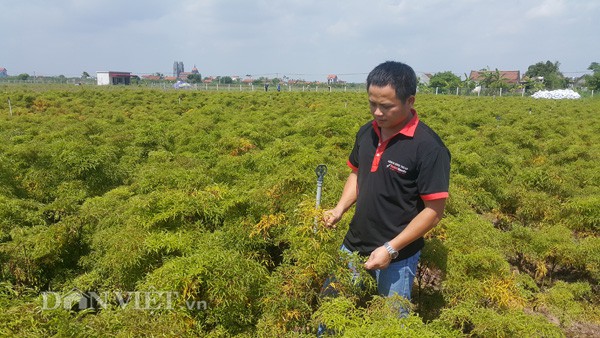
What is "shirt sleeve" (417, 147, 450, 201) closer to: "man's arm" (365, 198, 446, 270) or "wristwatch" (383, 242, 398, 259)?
"man's arm" (365, 198, 446, 270)

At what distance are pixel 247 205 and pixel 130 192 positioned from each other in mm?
2171

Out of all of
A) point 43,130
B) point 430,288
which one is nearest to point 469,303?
point 430,288

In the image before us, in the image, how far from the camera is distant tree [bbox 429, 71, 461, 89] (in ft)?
227

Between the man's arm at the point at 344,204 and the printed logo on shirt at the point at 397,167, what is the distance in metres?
0.53

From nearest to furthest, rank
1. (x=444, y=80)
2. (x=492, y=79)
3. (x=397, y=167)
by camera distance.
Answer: (x=397, y=167)
(x=492, y=79)
(x=444, y=80)

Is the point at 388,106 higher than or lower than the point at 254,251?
higher

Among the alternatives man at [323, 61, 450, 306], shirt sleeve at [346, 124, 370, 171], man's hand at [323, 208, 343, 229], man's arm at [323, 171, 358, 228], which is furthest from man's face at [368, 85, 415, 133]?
man's hand at [323, 208, 343, 229]

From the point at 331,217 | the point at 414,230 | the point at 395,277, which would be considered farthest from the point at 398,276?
the point at 331,217

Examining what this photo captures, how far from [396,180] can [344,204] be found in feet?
1.95

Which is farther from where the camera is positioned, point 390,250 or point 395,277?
point 395,277

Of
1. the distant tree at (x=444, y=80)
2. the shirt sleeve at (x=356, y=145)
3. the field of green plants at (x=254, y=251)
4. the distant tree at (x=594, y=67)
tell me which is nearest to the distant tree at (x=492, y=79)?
the distant tree at (x=444, y=80)

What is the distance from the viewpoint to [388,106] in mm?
2420

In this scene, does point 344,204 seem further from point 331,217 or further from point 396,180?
point 396,180

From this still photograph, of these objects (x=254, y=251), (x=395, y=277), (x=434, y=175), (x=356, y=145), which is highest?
(x=356, y=145)
